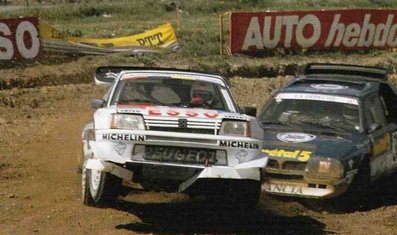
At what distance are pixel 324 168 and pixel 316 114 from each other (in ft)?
4.78

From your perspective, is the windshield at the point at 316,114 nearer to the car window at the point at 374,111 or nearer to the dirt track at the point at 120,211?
the car window at the point at 374,111

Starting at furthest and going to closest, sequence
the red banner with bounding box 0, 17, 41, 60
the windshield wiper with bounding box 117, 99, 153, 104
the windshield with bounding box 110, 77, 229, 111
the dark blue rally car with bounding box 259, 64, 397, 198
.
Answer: the red banner with bounding box 0, 17, 41, 60, the dark blue rally car with bounding box 259, 64, 397, 198, the windshield with bounding box 110, 77, 229, 111, the windshield wiper with bounding box 117, 99, 153, 104

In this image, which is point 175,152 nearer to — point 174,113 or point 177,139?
point 177,139

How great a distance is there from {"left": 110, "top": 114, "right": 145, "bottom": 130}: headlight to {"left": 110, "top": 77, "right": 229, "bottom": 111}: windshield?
0.88 m

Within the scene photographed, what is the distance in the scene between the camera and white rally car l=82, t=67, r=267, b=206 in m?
8.47

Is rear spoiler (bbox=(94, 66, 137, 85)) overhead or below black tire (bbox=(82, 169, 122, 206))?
overhead

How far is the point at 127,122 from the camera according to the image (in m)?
8.64

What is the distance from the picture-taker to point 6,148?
1375cm

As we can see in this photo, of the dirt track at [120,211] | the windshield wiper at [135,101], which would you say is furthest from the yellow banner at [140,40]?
the windshield wiper at [135,101]

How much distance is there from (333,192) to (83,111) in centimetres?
901

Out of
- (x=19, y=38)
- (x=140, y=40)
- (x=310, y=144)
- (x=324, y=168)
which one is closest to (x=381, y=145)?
(x=310, y=144)

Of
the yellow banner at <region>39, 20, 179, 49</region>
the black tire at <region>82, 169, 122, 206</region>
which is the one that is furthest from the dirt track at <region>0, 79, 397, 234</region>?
the yellow banner at <region>39, 20, 179, 49</region>

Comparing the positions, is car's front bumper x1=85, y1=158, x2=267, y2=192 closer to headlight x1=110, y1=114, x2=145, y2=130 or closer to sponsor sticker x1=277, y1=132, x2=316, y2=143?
headlight x1=110, y1=114, x2=145, y2=130

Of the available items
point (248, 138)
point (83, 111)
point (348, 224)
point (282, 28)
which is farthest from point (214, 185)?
point (282, 28)
